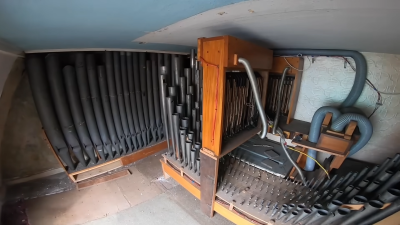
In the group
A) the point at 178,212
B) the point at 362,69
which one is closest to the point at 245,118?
the point at 362,69

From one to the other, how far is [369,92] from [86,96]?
308 centimetres

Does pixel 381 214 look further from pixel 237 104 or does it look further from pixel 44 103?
pixel 44 103

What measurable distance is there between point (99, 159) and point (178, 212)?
4.47 feet

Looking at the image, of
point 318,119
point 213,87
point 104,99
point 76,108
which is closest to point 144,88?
point 104,99

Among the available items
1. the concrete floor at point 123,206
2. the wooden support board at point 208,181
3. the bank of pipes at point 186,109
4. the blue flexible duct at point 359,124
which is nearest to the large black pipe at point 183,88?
the bank of pipes at point 186,109

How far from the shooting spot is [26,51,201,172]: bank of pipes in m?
1.75

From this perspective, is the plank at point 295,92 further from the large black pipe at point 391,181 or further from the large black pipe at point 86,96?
the large black pipe at point 86,96

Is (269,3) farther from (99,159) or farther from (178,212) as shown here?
(99,159)

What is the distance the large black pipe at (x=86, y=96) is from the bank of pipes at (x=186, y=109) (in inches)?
38.4

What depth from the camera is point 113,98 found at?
219 centimetres

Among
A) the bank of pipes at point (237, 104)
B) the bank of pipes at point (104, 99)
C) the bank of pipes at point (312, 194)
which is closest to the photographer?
the bank of pipes at point (312, 194)

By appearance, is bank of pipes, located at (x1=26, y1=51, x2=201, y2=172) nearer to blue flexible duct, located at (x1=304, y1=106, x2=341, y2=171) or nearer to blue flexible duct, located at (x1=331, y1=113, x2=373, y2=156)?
blue flexible duct, located at (x1=304, y1=106, x2=341, y2=171)

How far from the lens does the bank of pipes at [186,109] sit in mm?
1685

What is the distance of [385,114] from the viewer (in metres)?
1.57
